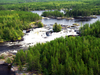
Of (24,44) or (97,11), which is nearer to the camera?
(24,44)

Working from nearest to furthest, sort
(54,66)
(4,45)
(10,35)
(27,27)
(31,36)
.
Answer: (54,66), (4,45), (10,35), (31,36), (27,27)

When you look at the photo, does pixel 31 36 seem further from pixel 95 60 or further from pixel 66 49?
pixel 95 60

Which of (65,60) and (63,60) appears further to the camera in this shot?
(63,60)

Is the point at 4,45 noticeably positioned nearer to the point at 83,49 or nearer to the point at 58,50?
the point at 58,50

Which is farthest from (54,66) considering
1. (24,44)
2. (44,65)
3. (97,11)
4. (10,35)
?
(97,11)

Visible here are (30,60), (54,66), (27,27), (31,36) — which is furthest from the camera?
(27,27)

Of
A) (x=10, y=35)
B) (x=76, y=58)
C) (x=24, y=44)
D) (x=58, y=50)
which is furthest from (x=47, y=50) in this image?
(x=10, y=35)

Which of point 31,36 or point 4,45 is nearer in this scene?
point 4,45

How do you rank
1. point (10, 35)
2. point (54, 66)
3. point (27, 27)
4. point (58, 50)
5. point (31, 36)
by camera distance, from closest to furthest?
point (54, 66) < point (58, 50) < point (10, 35) < point (31, 36) < point (27, 27)

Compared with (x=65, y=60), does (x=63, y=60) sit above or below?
below
